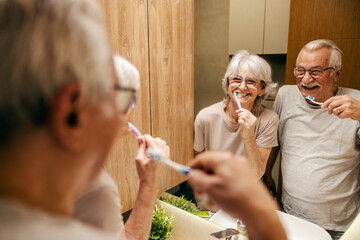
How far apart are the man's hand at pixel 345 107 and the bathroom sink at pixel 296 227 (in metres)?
0.42

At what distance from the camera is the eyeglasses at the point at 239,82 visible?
111cm

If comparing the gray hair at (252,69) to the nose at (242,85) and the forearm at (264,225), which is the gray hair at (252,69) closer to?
the nose at (242,85)

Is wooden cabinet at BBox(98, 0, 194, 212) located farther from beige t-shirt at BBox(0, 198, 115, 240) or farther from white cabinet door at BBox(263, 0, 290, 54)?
beige t-shirt at BBox(0, 198, 115, 240)

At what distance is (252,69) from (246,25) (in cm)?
21

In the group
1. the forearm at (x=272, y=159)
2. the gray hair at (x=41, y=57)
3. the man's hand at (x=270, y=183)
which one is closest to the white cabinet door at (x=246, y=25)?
the forearm at (x=272, y=159)

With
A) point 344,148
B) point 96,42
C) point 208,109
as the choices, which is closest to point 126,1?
point 208,109

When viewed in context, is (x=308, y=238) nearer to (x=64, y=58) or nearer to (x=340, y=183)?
(x=340, y=183)

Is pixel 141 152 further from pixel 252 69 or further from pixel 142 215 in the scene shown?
pixel 252 69

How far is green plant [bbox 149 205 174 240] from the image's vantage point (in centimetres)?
103

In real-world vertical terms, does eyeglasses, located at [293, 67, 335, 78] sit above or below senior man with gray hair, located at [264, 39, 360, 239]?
above

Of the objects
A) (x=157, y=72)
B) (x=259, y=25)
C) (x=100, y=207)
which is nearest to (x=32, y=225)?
(x=100, y=207)

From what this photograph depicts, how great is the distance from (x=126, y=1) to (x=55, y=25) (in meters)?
0.71

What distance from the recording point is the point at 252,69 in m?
1.11

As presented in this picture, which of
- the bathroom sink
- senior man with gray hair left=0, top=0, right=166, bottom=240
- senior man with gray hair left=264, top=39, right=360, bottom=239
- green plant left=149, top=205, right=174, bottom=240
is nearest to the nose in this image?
senior man with gray hair left=264, top=39, right=360, bottom=239
